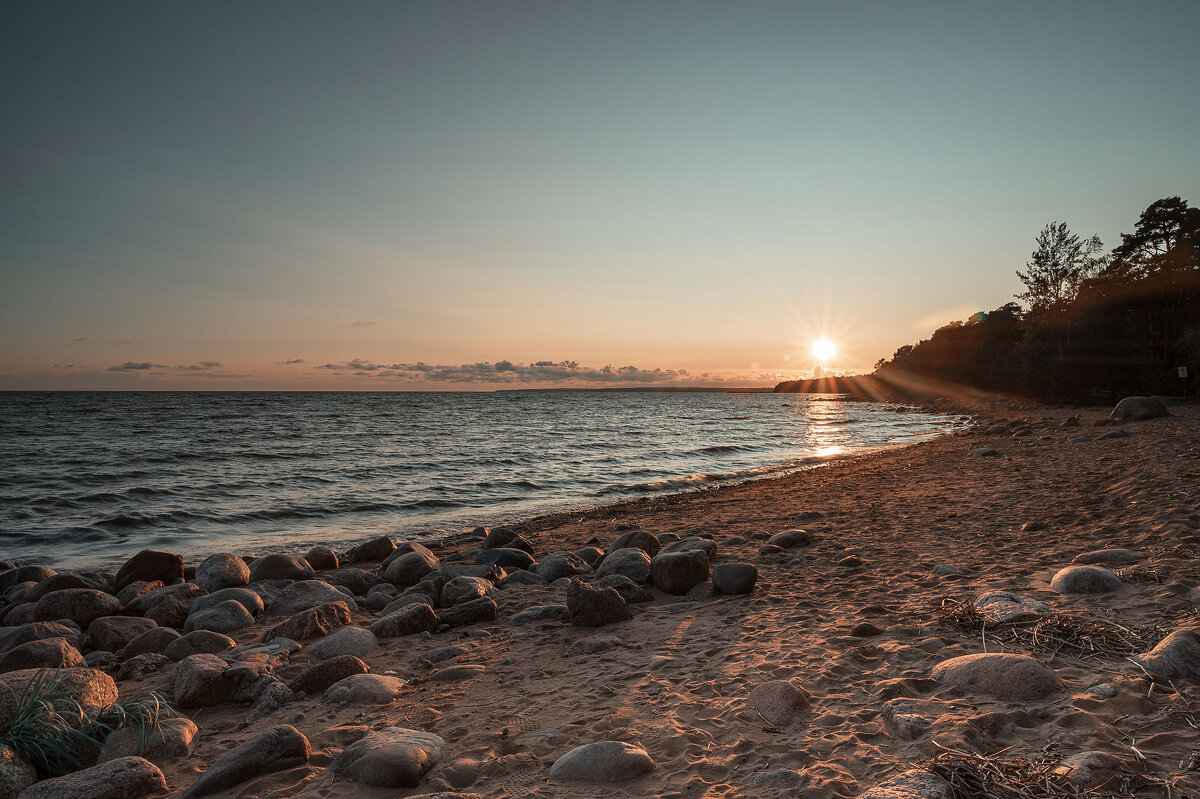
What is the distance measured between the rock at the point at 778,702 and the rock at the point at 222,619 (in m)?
5.85

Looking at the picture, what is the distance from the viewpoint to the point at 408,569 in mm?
8430

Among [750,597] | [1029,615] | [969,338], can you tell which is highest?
[969,338]

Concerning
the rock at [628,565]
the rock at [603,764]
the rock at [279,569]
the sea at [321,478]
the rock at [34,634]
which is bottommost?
the sea at [321,478]

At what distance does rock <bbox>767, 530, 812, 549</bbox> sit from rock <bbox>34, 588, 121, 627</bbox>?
883cm

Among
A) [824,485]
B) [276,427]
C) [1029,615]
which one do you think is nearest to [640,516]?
[824,485]

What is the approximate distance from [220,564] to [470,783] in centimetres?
716

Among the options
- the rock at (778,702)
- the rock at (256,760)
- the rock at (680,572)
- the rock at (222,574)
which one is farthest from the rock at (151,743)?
the rock at (222,574)

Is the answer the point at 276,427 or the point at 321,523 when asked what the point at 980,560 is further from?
the point at 276,427

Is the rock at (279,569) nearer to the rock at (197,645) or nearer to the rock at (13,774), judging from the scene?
the rock at (197,645)

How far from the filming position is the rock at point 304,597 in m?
7.15

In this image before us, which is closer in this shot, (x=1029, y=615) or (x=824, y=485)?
(x=1029, y=615)

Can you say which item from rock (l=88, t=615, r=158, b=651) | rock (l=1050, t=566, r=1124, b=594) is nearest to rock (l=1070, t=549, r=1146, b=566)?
rock (l=1050, t=566, r=1124, b=594)

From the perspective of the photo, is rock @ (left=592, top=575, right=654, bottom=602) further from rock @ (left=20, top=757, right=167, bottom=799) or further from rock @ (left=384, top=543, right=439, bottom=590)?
rock @ (left=20, top=757, right=167, bottom=799)

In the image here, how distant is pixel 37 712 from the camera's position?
371 centimetres
